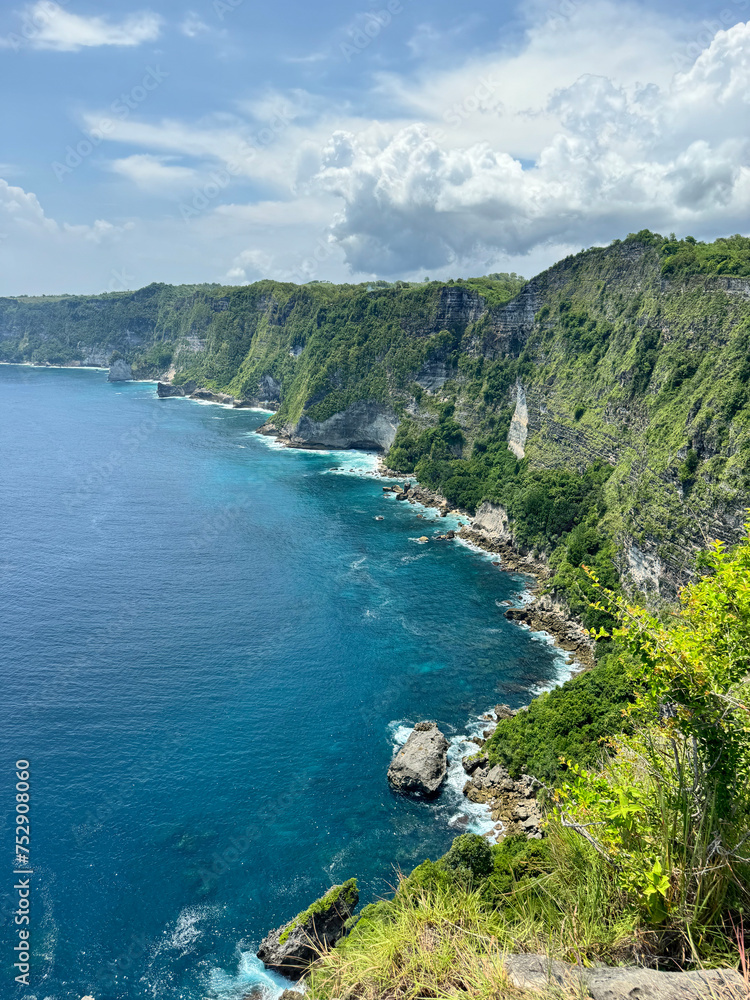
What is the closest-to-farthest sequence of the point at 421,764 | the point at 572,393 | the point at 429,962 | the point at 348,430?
1. the point at 429,962
2. the point at 421,764
3. the point at 572,393
4. the point at 348,430

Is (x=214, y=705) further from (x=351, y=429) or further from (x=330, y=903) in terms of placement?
(x=351, y=429)

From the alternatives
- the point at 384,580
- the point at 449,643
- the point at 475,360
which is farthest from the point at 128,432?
the point at 449,643

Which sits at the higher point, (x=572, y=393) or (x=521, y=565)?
(x=572, y=393)

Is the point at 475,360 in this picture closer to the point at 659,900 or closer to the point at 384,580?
the point at 384,580

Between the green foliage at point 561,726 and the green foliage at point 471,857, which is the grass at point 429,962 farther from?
the green foliage at point 561,726

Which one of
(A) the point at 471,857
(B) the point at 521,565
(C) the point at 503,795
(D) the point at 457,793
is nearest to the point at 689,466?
(B) the point at 521,565

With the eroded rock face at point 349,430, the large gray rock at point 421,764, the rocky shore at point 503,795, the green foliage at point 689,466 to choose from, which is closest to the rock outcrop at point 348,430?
the eroded rock face at point 349,430
